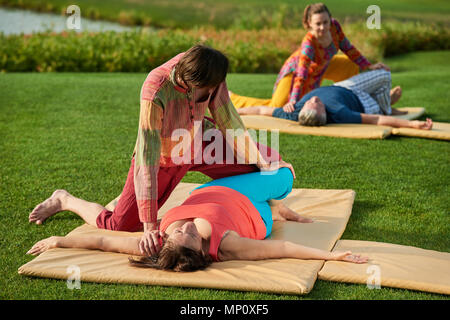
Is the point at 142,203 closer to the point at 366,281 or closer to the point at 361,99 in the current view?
the point at 366,281

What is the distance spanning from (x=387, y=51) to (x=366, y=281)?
1228 centimetres

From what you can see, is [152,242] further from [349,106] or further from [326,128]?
[349,106]

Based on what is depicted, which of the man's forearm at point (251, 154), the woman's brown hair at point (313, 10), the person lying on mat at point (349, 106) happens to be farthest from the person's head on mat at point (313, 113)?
the man's forearm at point (251, 154)

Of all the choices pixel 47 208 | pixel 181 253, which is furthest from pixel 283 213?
pixel 47 208

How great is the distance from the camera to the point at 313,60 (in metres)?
7.19

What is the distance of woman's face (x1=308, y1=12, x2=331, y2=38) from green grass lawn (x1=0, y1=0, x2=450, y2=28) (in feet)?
37.1

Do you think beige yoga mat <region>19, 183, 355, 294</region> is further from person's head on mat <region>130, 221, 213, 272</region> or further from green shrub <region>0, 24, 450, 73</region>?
green shrub <region>0, 24, 450, 73</region>

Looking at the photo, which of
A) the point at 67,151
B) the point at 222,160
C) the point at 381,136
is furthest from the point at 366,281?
the point at 67,151

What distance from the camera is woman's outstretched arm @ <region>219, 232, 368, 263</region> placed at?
336 centimetres

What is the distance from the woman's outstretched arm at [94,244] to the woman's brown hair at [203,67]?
1.09 metres

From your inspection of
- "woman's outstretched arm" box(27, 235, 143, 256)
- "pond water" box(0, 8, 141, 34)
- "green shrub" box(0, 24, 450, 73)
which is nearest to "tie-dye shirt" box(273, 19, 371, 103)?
"green shrub" box(0, 24, 450, 73)

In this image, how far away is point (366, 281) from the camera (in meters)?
3.13

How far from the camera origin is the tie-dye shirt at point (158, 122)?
127 inches
